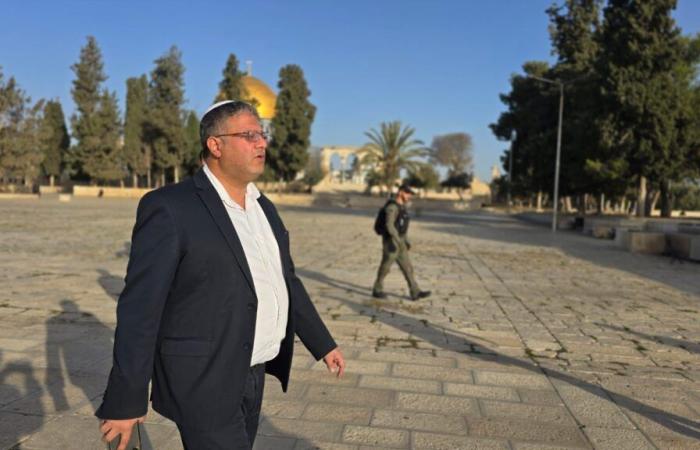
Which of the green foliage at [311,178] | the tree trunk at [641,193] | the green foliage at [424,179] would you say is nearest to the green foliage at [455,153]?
the green foliage at [424,179]

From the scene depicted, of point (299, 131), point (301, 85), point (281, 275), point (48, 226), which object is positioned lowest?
point (48, 226)

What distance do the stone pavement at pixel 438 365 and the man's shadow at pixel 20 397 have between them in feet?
0.04

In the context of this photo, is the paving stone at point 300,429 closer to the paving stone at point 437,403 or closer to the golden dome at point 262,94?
the paving stone at point 437,403

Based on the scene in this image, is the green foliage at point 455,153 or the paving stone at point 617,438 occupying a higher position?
the green foliage at point 455,153

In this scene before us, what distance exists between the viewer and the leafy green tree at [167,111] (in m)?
57.2

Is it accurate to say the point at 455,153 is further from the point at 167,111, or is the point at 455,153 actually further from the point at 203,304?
the point at 203,304

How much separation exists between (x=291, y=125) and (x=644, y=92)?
132 ft

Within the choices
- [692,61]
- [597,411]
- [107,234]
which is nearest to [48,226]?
[107,234]

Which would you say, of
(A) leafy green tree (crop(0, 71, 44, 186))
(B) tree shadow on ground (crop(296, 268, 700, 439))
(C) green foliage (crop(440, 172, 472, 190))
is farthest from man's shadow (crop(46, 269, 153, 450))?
(C) green foliage (crop(440, 172, 472, 190))

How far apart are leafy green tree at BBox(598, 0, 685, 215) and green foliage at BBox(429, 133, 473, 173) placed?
228 feet

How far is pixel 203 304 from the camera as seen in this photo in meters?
1.88

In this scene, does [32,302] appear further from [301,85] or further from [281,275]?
[301,85]

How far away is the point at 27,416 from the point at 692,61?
34.5m

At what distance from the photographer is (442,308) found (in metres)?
7.99
